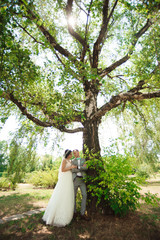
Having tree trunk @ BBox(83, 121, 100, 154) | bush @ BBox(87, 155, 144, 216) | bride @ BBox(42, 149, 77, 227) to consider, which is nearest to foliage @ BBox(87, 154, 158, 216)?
bush @ BBox(87, 155, 144, 216)


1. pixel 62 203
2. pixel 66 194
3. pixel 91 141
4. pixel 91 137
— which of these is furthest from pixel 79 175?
pixel 91 137

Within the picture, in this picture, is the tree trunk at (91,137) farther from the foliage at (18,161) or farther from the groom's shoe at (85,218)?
the foliage at (18,161)

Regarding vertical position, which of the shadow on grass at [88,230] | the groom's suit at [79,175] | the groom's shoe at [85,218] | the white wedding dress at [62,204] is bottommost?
the shadow on grass at [88,230]

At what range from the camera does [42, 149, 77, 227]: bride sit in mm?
3277

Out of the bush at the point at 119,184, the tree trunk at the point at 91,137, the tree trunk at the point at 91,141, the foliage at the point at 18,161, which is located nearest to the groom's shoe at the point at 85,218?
the tree trunk at the point at 91,141

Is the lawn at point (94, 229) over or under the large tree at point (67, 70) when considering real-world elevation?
under

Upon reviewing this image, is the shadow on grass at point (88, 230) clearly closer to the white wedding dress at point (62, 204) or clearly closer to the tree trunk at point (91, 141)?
the white wedding dress at point (62, 204)

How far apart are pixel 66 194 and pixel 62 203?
223 millimetres

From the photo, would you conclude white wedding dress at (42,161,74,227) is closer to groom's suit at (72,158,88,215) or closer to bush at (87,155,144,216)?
groom's suit at (72,158,88,215)

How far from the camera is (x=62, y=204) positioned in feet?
11.2

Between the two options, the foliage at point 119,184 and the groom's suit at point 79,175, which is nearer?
the foliage at point 119,184

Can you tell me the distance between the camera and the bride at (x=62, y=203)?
3277 mm

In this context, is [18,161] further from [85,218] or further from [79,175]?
[85,218]

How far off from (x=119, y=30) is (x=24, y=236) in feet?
30.1
